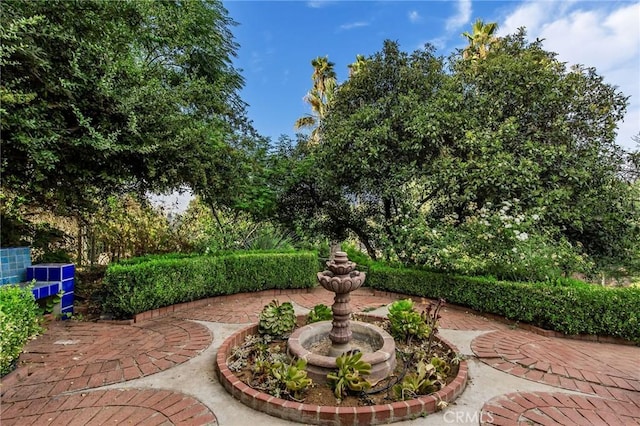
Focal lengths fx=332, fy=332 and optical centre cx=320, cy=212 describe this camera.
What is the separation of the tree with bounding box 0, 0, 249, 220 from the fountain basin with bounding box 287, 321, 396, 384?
328 cm

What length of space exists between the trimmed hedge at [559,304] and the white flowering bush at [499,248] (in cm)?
37

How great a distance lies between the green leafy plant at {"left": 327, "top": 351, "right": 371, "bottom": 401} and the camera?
2436 mm

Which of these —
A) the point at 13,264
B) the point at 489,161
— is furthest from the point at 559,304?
the point at 13,264

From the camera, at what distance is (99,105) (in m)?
4.34

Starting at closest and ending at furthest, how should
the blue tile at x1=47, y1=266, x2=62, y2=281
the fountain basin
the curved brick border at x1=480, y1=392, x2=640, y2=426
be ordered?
the curved brick border at x1=480, y1=392, x2=640, y2=426
the fountain basin
the blue tile at x1=47, y1=266, x2=62, y2=281

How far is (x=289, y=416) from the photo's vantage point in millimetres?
2273

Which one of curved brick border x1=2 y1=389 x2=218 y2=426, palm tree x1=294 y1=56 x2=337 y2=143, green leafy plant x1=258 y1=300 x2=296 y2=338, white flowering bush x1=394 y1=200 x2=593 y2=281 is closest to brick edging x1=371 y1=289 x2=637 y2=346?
white flowering bush x1=394 y1=200 x2=593 y2=281

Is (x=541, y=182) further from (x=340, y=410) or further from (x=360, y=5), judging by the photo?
(x=340, y=410)

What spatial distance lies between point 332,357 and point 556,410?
1.70 meters

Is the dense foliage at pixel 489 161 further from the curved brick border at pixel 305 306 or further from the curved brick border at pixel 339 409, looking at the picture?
the curved brick border at pixel 339 409

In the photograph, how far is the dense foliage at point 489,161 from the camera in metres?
5.28

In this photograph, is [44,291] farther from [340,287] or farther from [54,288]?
[340,287]

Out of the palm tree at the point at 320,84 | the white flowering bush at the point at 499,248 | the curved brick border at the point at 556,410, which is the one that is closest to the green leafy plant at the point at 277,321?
the curved brick border at the point at 556,410

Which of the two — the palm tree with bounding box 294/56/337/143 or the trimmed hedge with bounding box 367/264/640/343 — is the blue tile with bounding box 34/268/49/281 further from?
the palm tree with bounding box 294/56/337/143
